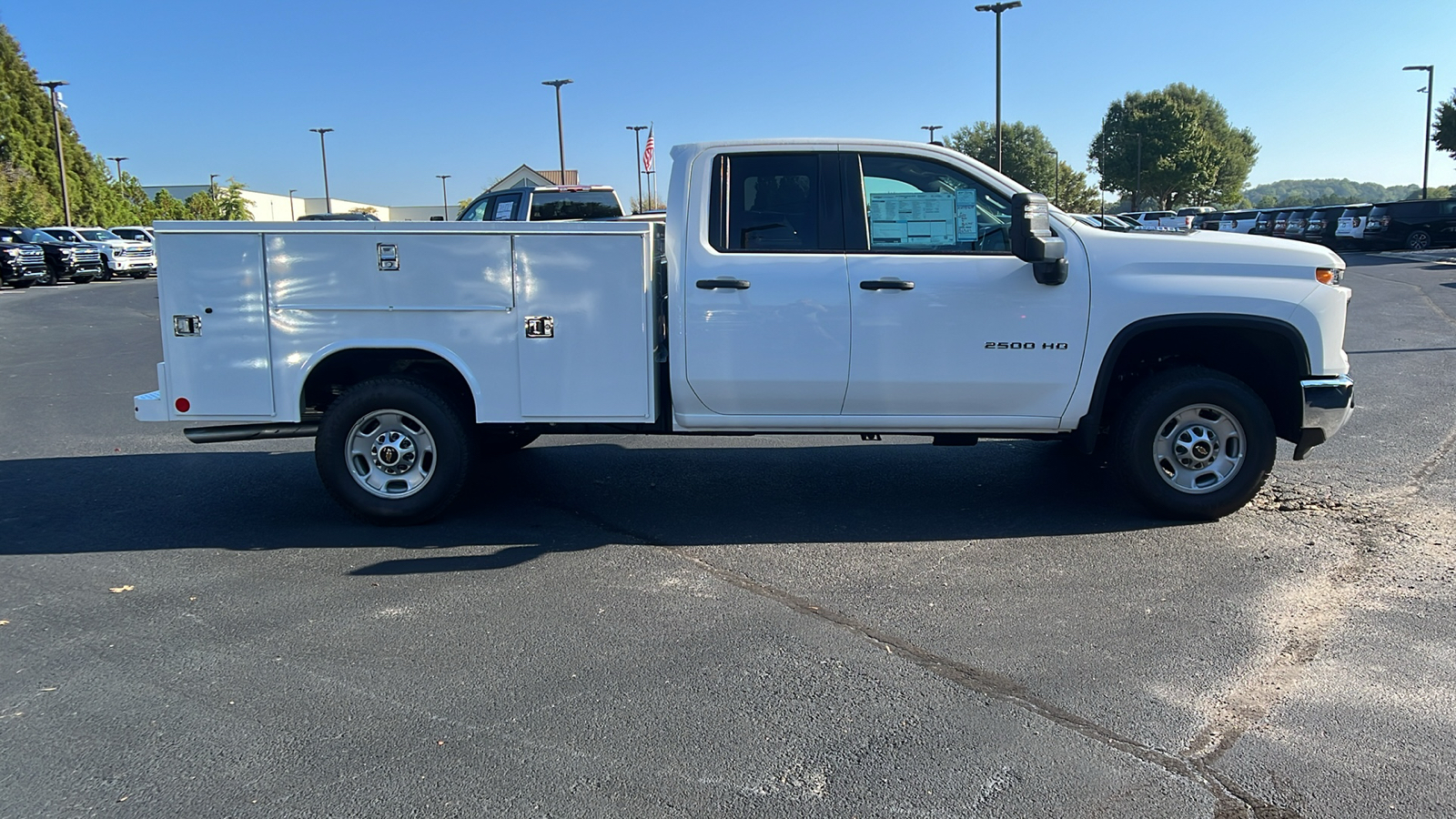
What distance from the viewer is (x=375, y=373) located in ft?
20.6

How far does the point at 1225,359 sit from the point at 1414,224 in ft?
123

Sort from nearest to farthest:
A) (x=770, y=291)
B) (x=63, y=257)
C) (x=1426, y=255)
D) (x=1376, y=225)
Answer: (x=770, y=291)
(x=63, y=257)
(x=1426, y=255)
(x=1376, y=225)

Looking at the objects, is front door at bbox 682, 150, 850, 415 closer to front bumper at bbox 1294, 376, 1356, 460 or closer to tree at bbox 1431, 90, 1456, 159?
front bumper at bbox 1294, 376, 1356, 460

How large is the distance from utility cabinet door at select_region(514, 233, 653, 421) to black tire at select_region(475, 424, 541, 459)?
69 cm

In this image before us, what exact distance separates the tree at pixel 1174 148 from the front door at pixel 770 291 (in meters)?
73.8

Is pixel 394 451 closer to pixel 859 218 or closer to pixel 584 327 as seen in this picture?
pixel 584 327

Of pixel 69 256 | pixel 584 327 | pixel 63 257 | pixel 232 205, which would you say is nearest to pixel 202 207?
pixel 232 205

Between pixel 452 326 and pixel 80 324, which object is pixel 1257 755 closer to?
pixel 452 326

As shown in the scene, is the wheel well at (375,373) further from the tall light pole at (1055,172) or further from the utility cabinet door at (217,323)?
the tall light pole at (1055,172)

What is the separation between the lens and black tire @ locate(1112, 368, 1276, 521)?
232 inches

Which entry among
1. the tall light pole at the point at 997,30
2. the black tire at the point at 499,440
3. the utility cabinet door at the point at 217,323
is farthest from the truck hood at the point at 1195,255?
the tall light pole at the point at 997,30

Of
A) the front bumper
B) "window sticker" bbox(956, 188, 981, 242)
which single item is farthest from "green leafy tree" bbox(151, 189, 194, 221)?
the front bumper

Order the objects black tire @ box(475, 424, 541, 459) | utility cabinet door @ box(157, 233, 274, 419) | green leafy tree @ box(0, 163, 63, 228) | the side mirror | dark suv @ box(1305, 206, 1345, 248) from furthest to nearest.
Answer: green leafy tree @ box(0, 163, 63, 228), dark suv @ box(1305, 206, 1345, 248), black tire @ box(475, 424, 541, 459), utility cabinet door @ box(157, 233, 274, 419), the side mirror

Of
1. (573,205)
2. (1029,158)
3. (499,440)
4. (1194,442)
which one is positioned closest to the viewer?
(1194,442)
